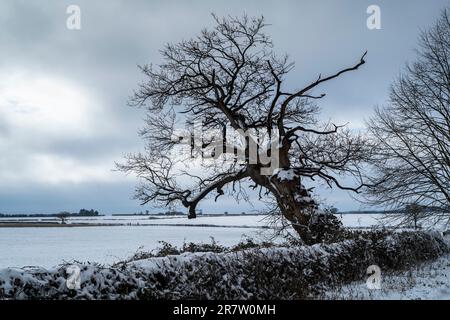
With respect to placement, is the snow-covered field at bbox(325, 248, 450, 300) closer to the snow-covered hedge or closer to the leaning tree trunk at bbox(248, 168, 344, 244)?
the snow-covered hedge

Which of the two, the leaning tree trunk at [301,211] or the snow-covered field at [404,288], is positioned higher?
the leaning tree trunk at [301,211]

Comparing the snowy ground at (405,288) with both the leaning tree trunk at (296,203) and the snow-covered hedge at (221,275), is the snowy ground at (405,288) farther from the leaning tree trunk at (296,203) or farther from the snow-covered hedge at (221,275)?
the leaning tree trunk at (296,203)

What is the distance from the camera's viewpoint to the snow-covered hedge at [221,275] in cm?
572

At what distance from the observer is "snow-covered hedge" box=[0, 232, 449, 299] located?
5.72 m

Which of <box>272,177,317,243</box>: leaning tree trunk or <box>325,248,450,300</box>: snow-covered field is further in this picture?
<box>272,177,317,243</box>: leaning tree trunk

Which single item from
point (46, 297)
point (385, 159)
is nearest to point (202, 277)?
point (46, 297)

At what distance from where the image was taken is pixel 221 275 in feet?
26.5

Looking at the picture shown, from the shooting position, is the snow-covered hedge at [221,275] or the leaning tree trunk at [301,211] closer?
the snow-covered hedge at [221,275]

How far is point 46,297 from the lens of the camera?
5.59m

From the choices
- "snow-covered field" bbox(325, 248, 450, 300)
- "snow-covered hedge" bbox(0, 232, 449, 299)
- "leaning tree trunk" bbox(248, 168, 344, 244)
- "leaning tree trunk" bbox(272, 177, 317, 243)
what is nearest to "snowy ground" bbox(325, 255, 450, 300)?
"snow-covered field" bbox(325, 248, 450, 300)

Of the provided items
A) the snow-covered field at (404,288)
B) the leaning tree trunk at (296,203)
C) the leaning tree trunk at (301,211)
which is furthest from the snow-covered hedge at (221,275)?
the leaning tree trunk at (296,203)

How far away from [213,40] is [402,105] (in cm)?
964

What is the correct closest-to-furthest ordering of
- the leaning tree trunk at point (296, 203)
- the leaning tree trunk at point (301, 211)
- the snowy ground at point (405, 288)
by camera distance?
the snowy ground at point (405, 288)
the leaning tree trunk at point (301, 211)
the leaning tree trunk at point (296, 203)
